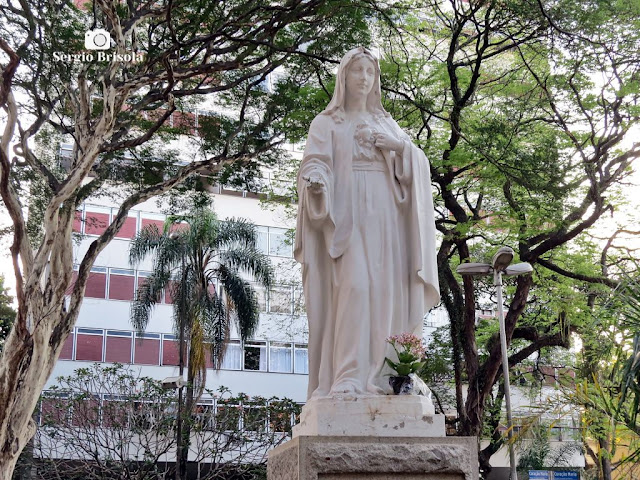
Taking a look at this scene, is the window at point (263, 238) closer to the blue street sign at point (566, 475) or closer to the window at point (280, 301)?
the window at point (280, 301)

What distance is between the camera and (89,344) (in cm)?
2972

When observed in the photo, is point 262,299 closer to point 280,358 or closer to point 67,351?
point 280,358

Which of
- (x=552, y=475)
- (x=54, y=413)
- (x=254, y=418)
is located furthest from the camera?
(x=552, y=475)

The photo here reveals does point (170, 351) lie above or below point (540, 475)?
above

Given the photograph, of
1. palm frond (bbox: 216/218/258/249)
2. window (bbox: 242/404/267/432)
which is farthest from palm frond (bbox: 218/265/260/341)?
window (bbox: 242/404/267/432)

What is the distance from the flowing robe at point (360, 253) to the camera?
5770 mm

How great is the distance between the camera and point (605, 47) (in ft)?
50.0

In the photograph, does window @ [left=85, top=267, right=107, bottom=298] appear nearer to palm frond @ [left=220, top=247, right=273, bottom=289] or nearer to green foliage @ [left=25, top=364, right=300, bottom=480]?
palm frond @ [left=220, top=247, right=273, bottom=289]

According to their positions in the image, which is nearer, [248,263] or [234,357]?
[248,263]

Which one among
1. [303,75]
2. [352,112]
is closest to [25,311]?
[303,75]

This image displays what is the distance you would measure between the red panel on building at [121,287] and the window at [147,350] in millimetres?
1558

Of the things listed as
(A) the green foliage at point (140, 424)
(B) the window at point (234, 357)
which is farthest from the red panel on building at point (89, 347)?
(A) the green foliage at point (140, 424)

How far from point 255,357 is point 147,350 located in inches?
155

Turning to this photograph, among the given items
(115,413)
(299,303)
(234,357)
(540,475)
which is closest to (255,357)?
(234,357)
